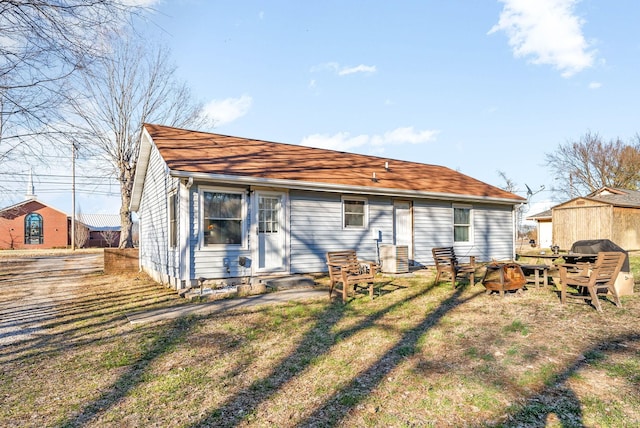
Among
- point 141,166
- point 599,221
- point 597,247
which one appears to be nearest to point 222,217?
point 141,166

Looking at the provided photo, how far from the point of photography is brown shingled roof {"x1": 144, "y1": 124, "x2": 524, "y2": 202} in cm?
955

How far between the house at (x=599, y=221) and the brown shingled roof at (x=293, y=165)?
36.7 feet

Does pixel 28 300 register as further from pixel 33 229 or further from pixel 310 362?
pixel 33 229

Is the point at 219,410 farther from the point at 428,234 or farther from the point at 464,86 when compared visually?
the point at 464,86

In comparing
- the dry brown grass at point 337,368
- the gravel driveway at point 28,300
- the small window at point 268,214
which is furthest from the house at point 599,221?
the gravel driveway at point 28,300

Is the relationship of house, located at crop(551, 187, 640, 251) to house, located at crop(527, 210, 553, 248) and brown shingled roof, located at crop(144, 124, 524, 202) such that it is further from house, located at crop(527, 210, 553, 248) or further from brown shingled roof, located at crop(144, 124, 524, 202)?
brown shingled roof, located at crop(144, 124, 524, 202)

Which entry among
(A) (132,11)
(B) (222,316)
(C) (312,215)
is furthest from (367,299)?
(A) (132,11)

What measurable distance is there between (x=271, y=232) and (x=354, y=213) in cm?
274

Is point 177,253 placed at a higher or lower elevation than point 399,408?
higher

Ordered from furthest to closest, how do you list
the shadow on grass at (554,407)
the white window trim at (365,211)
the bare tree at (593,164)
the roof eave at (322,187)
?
the bare tree at (593,164), the white window trim at (365,211), the roof eave at (322,187), the shadow on grass at (554,407)

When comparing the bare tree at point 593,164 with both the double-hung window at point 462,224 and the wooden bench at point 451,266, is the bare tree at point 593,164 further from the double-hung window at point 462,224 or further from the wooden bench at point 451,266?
the wooden bench at point 451,266

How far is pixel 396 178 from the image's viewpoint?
13.0 meters

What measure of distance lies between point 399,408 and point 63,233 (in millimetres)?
44420

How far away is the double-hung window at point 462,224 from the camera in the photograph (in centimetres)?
1345
